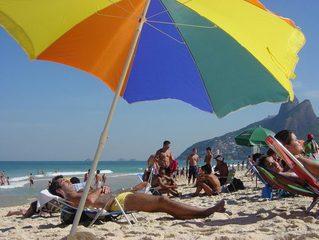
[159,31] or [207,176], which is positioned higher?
[159,31]

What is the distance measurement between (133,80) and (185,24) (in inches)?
38.2

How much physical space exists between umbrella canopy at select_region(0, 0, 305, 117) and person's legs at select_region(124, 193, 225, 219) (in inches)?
53.3

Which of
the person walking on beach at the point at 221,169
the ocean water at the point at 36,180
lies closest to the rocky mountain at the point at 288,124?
the ocean water at the point at 36,180

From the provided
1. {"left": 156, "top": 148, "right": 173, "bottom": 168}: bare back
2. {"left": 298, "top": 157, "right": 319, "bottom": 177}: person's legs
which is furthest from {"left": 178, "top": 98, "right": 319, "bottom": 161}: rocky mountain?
{"left": 298, "top": 157, "right": 319, "bottom": 177}: person's legs

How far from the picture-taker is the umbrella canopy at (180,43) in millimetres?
3459

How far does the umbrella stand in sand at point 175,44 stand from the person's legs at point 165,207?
135 centimetres

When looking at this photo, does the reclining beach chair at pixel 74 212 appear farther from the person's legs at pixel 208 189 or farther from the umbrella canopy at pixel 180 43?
the person's legs at pixel 208 189

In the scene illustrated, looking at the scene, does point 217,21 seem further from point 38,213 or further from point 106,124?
point 38,213

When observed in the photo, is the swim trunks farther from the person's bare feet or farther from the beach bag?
the beach bag

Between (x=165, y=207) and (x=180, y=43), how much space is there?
6.60 ft

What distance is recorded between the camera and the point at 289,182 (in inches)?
222

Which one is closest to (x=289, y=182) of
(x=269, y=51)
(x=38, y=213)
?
→ (x=269, y=51)

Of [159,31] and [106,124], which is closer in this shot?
[106,124]

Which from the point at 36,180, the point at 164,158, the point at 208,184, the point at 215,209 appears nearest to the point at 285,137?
the point at 215,209
